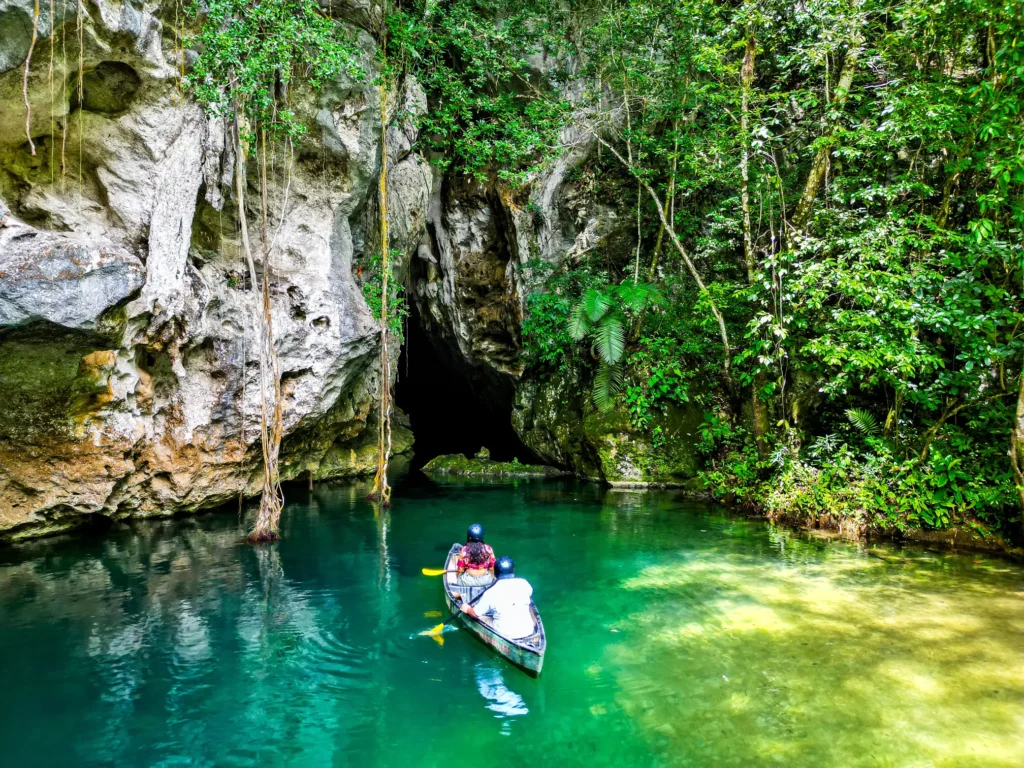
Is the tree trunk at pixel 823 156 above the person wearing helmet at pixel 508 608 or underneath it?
above

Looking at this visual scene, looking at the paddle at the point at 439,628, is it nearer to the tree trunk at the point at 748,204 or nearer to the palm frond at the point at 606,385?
the tree trunk at the point at 748,204

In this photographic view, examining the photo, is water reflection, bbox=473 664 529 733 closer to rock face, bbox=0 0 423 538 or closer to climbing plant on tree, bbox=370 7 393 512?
climbing plant on tree, bbox=370 7 393 512

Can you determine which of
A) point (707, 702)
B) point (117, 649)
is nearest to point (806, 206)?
point (707, 702)

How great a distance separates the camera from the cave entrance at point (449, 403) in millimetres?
22031

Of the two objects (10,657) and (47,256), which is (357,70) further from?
(10,657)

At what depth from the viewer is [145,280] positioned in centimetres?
947

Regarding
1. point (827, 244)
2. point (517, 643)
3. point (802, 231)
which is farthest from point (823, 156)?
point (517, 643)

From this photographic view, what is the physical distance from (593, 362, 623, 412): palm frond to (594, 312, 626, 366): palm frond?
49 centimetres

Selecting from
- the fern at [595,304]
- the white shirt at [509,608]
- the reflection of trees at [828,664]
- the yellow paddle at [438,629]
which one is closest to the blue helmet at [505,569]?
the white shirt at [509,608]

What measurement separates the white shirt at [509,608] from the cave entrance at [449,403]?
12.8m

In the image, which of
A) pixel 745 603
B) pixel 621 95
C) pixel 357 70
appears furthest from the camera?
pixel 621 95

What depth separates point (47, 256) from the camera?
8.25m

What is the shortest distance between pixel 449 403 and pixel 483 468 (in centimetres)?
1163

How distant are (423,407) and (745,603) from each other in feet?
84.5
